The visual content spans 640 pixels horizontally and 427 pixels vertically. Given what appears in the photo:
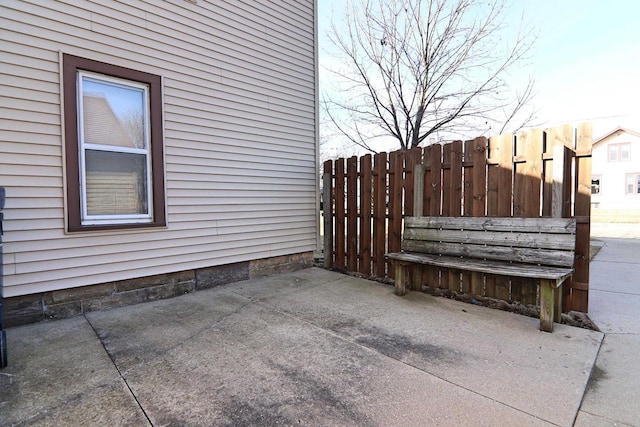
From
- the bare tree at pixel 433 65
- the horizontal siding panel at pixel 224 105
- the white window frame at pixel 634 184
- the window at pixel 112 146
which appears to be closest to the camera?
the window at pixel 112 146

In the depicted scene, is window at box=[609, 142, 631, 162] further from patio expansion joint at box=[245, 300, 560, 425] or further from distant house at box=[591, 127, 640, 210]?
patio expansion joint at box=[245, 300, 560, 425]

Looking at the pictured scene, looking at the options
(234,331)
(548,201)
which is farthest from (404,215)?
(234,331)

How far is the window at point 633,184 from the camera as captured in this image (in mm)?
20016

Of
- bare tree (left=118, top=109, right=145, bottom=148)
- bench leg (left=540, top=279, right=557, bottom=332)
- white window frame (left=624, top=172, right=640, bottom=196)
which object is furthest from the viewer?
white window frame (left=624, top=172, right=640, bottom=196)

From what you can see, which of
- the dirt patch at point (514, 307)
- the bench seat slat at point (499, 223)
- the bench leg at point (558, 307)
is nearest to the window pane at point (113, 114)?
the bench seat slat at point (499, 223)

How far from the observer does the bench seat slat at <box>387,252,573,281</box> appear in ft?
9.12

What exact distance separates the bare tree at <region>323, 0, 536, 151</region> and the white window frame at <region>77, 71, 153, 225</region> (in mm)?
5481

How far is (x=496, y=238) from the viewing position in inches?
134

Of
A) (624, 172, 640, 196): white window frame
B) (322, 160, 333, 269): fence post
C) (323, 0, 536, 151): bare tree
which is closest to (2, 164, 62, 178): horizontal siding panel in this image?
(322, 160, 333, 269): fence post

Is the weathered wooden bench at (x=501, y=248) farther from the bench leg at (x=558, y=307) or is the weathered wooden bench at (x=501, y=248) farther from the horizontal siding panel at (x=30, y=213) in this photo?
the horizontal siding panel at (x=30, y=213)

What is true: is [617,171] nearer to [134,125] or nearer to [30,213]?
[134,125]

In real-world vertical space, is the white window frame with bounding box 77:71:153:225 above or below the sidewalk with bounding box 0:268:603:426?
above

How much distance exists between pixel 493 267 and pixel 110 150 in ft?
13.5

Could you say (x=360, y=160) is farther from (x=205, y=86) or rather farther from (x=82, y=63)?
(x=82, y=63)
